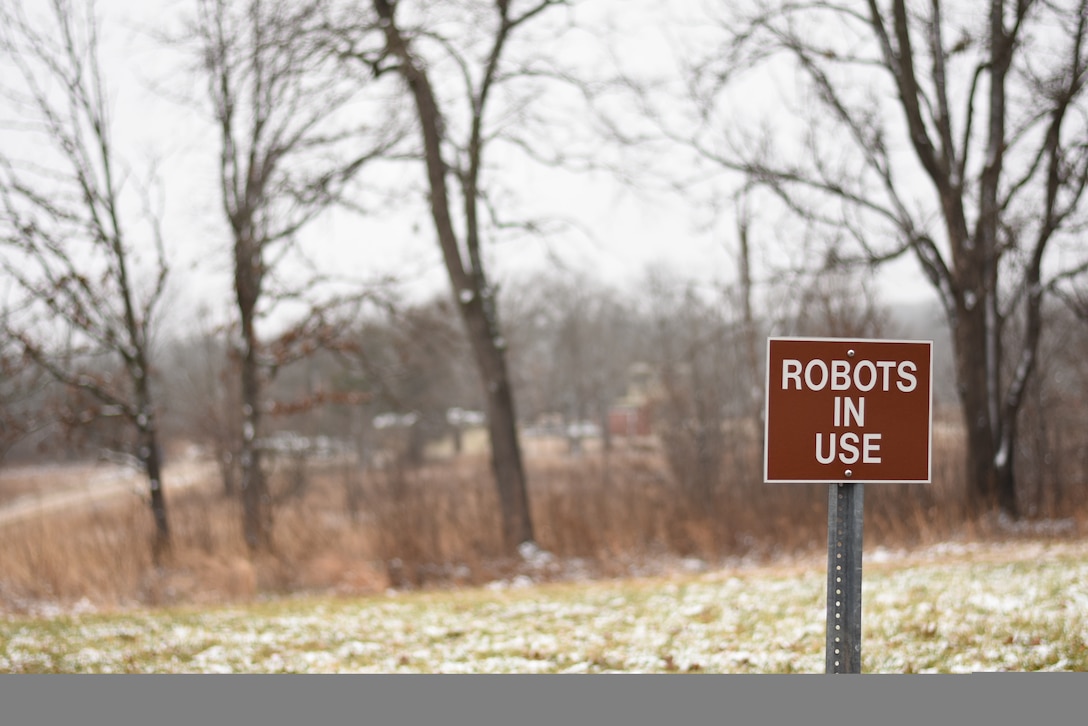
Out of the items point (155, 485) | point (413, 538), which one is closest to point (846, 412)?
point (413, 538)

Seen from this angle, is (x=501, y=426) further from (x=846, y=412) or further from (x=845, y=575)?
(x=846, y=412)

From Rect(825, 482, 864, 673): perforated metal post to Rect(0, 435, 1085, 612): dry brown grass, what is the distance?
19.8 ft

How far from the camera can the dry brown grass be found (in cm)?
891

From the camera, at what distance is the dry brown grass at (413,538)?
891 cm

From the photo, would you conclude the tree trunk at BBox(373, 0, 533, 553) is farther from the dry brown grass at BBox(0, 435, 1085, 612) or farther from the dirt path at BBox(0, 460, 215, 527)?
the dirt path at BBox(0, 460, 215, 527)

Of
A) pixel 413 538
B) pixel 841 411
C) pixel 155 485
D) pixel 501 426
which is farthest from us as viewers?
pixel 501 426

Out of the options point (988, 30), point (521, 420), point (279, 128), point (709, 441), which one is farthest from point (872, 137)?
point (521, 420)

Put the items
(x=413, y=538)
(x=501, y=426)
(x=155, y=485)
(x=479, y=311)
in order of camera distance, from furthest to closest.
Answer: (x=501, y=426)
(x=479, y=311)
(x=155, y=485)
(x=413, y=538)

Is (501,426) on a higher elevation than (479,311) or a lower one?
lower

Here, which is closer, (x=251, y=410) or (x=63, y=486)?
(x=251, y=410)

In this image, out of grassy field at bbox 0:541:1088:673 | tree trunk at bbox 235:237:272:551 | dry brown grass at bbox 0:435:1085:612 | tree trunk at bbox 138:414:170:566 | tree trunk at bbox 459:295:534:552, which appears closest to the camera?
grassy field at bbox 0:541:1088:673

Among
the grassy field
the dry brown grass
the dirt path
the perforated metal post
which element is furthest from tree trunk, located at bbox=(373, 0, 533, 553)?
the perforated metal post

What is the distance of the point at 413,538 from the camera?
971cm

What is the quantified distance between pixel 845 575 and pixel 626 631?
2356 mm
